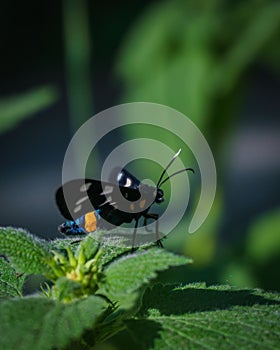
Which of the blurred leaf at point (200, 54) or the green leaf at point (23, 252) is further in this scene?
the blurred leaf at point (200, 54)

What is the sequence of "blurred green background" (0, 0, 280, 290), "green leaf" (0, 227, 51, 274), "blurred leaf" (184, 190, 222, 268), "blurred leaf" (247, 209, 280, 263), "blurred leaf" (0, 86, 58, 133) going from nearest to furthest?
"green leaf" (0, 227, 51, 274) → "blurred leaf" (0, 86, 58, 133) → "blurred green background" (0, 0, 280, 290) → "blurred leaf" (184, 190, 222, 268) → "blurred leaf" (247, 209, 280, 263)

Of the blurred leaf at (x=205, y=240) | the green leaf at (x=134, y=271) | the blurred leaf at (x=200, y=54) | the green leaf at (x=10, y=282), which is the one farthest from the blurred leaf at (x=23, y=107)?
the green leaf at (x=134, y=271)

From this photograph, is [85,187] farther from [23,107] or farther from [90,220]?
[23,107]

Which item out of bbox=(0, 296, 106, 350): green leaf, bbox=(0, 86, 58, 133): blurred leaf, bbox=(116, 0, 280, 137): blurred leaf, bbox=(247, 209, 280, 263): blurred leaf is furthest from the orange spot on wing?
bbox=(247, 209, 280, 263): blurred leaf

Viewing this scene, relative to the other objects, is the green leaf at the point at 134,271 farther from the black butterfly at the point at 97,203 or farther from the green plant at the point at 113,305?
the black butterfly at the point at 97,203

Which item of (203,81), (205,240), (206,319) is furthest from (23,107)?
(206,319)

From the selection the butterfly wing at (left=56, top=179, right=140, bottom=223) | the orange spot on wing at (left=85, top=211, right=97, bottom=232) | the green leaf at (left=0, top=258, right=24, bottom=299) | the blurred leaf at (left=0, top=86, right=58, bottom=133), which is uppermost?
the blurred leaf at (left=0, top=86, right=58, bottom=133)

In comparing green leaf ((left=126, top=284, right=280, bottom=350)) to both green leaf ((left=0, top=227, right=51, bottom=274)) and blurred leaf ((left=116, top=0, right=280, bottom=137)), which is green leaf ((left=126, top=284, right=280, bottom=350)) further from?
blurred leaf ((left=116, top=0, right=280, bottom=137))

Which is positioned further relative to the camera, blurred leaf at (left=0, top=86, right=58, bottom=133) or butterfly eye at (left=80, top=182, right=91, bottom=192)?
blurred leaf at (left=0, top=86, right=58, bottom=133)

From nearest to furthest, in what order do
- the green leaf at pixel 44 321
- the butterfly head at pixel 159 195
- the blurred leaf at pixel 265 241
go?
the green leaf at pixel 44 321 < the butterfly head at pixel 159 195 < the blurred leaf at pixel 265 241
